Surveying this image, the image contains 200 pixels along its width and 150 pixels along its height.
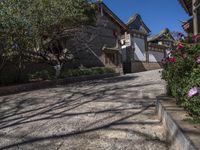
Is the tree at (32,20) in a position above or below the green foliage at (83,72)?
above

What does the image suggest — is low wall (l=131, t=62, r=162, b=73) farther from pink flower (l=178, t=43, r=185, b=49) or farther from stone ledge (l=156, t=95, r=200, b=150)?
stone ledge (l=156, t=95, r=200, b=150)

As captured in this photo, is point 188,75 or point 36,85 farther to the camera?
point 36,85

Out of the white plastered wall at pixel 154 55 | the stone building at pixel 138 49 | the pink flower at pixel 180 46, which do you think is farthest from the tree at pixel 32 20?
the white plastered wall at pixel 154 55

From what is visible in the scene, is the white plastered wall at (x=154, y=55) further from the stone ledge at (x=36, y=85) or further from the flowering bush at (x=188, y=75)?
the flowering bush at (x=188, y=75)

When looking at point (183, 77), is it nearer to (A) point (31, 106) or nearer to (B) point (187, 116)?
(B) point (187, 116)

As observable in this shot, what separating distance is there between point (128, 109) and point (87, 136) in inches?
77.9

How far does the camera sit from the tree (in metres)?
10.0

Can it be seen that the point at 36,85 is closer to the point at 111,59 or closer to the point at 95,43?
the point at 95,43

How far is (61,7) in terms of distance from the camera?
1089 cm

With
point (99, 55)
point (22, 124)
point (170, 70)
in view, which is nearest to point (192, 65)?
point (170, 70)

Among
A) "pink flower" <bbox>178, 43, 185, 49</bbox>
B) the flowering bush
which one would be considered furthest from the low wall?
"pink flower" <bbox>178, 43, 185, 49</bbox>

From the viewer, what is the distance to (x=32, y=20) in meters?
10.6

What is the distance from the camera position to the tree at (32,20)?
10.0m

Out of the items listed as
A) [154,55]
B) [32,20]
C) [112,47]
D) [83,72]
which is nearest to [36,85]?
[32,20]
